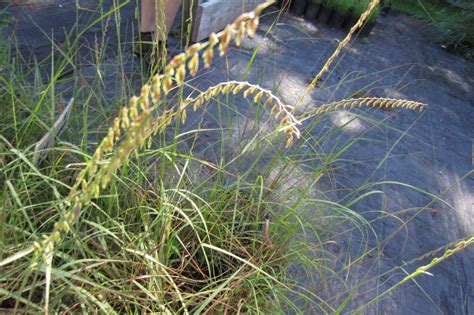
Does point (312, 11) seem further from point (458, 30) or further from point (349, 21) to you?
point (458, 30)

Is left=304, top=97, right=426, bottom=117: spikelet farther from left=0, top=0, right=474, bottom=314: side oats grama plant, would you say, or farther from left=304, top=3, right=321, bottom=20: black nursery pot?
left=304, top=3, right=321, bottom=20: black nursery pot

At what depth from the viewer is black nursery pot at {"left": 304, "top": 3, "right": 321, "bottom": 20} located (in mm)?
4602

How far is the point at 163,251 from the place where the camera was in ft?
3.23

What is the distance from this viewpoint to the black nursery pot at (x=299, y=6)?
459 cm

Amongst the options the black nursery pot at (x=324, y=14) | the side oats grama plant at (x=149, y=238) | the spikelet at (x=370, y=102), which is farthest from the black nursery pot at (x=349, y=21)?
the spikelet at (x=370, y=102)

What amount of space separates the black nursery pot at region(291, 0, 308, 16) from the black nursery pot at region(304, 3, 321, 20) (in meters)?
0.05

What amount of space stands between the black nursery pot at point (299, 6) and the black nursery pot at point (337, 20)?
13.4 inches

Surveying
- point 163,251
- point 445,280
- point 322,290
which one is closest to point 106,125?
point 163,251

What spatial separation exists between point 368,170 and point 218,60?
1248 mm

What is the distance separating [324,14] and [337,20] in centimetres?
17

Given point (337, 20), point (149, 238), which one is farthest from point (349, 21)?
point (149, 238)

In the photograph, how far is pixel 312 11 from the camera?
4621 millimetres

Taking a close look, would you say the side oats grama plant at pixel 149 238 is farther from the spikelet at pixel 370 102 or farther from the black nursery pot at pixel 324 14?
the black nursery pot at pixel 324 14

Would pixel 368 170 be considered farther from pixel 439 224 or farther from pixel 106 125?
pixel 106 125
